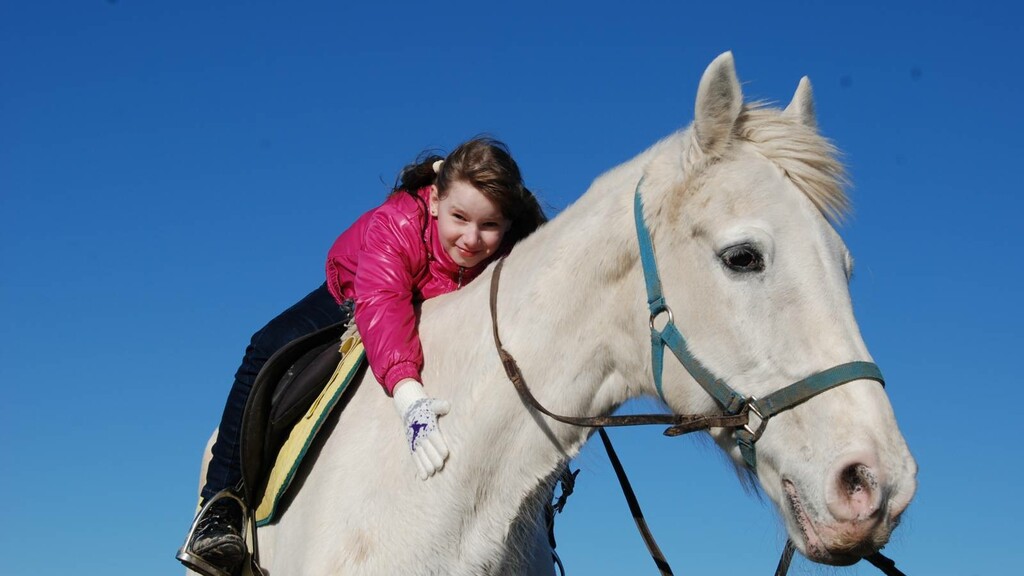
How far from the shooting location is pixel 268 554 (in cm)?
512

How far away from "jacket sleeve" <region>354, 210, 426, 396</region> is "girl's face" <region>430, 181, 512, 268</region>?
0.57 feet

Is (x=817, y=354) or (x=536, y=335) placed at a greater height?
(x=536, y=335)

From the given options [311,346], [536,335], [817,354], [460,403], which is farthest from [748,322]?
[311,346]

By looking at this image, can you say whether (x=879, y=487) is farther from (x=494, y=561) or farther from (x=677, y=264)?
(x=494, y=561)

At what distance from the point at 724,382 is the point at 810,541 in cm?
67

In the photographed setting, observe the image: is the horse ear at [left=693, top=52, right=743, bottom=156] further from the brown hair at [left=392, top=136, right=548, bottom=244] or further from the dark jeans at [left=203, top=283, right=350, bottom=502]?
the dark jeans at [left=203, top=283, right=350, bottom=502]

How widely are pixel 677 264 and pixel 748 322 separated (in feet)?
1.38

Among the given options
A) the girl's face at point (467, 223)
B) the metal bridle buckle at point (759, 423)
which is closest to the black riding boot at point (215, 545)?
the girl's face at point (467, 223)

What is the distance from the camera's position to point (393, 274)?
196 inches

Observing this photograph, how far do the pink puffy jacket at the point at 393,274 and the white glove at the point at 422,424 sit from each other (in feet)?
0.38

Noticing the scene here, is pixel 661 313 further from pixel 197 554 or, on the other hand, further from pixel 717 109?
pixel 197 554

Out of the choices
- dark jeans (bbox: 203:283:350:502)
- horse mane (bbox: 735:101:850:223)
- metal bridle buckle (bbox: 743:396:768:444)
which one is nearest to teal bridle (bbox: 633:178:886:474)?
metal bridle buckle (bbox: 743:396:768:444)

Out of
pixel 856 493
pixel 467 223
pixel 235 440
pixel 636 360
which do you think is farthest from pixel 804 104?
pixel 235 440

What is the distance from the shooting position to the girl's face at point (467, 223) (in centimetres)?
510
